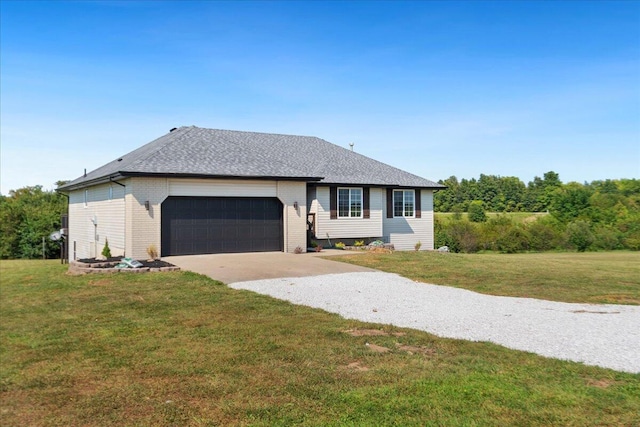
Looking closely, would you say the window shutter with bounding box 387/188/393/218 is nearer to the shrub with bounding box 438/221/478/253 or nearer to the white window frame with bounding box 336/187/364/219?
the white window frame with bounding box 336/187/364/219

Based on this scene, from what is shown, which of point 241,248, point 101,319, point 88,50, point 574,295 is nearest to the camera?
point 101,319

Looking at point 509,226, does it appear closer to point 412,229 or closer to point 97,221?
point 412,229

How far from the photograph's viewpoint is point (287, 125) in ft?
105

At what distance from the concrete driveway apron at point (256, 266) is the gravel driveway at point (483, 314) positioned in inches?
38.5

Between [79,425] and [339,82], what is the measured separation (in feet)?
61.4

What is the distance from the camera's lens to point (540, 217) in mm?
50500

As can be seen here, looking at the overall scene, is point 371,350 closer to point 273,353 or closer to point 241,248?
point 273,353

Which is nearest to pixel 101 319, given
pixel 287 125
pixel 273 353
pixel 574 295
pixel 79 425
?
pixel 273 353

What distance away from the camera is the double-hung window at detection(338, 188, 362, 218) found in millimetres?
23625

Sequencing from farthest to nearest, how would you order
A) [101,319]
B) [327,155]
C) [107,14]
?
[327,155], [107,14], [101,319]

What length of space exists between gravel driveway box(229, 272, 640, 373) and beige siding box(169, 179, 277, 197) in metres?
7.31

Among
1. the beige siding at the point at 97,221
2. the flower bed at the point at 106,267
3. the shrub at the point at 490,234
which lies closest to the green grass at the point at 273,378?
the flower bed at the point at 106,267

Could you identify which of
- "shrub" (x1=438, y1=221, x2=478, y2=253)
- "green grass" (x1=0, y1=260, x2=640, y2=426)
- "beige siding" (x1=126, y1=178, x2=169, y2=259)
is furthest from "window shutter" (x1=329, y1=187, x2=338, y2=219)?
"shrub" (x1=438, y1=221, x2=478, y2=253)

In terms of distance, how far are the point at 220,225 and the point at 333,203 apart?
6681mm
